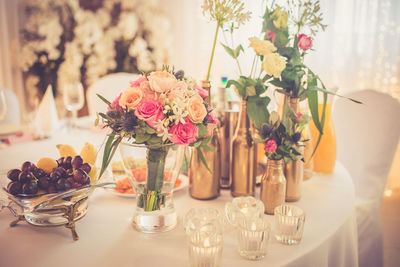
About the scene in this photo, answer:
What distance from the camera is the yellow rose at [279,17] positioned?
1141mm

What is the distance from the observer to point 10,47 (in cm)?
348

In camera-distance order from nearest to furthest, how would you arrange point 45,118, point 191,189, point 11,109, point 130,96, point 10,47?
1. point 130,96
2. point 191,189
3. point 45,118
4. point 11,109
5. point 10,47

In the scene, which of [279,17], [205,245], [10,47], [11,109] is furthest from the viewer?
[10,47]

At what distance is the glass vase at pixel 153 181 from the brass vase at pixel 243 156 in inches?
9.0

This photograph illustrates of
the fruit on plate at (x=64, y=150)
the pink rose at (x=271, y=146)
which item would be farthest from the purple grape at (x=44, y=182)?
the pink rose at (x=271, y=146)

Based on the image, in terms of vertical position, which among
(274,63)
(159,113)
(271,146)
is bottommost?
(271,146)

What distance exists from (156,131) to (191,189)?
40cm

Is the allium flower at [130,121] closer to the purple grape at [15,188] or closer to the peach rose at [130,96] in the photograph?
the peach rose at [130,96]

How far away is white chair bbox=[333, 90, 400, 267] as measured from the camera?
1.83 m

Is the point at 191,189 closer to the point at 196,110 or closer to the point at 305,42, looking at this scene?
the point at 196,110

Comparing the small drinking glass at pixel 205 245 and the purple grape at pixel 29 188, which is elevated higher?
the purple grape at pixel 29 188

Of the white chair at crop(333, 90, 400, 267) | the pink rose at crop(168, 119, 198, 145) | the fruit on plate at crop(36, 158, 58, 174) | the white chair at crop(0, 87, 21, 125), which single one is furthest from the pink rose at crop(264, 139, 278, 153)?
the white chair at crop(0, 87, 21, 125)

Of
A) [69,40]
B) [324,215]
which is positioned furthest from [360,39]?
[69,40]

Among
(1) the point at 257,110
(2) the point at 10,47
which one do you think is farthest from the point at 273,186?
(2) the point at 10,47
